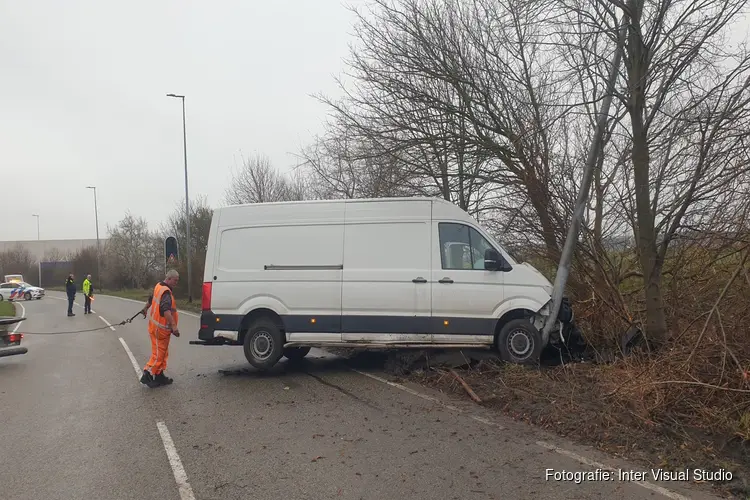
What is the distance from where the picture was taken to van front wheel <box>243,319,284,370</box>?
8656 mm

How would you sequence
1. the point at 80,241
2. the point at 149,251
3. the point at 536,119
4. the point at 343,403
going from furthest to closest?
the point at 80,241, the point at 149,251, the point at 536,119, the point at 343,403

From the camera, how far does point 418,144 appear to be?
10906 millimetres

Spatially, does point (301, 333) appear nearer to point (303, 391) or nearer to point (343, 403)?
point (303, 391)

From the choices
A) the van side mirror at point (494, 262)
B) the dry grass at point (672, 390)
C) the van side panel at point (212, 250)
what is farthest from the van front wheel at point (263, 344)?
the van side mirror at point (494, 262)

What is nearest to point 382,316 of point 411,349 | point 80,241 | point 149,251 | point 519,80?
point 411,349

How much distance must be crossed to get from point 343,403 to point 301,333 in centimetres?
190

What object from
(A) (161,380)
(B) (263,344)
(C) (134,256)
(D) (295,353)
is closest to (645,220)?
(B) (263,344)

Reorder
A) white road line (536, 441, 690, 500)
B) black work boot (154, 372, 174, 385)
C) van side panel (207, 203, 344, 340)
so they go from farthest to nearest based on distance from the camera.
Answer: van side panel (207, 203, 344, 340), black work boot (154, 372, 174, 385), white road line (536, 441, 690, 500)

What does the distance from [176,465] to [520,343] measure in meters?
4.97

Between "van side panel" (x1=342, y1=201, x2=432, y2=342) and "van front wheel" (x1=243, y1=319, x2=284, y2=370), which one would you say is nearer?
"van side panel" (x1=342, y1=201, x2=432, y2=342)

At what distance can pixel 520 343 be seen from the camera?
8.08m

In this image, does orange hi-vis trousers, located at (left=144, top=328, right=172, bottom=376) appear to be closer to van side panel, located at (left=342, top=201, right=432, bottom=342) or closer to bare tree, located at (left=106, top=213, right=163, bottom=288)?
van side panel, located at (left=342, top=201, right=432, bottom=342)

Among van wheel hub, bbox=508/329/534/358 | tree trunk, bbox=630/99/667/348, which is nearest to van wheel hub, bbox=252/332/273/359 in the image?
van wheel hub, bbox=508/329/534/358

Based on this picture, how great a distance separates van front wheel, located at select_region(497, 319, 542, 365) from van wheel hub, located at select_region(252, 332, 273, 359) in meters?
3.47
